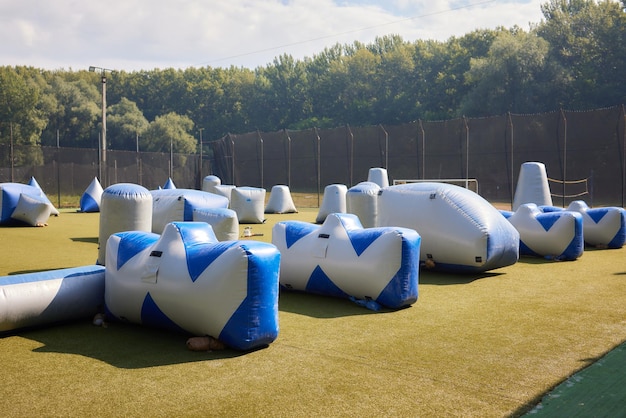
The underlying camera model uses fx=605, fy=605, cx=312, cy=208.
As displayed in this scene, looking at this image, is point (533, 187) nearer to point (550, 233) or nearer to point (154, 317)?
point (550, 233)

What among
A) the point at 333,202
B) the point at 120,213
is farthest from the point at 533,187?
the point at 120,213

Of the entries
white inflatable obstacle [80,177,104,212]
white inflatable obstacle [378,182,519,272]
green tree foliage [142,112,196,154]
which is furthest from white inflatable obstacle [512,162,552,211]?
green tree foliage [142,112,196,154]

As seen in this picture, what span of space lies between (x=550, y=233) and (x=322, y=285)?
469cm

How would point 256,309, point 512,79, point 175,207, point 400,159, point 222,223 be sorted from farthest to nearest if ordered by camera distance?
point 512,79 → point 400,159 → point 175,207 → point 222,223 → point 256,309

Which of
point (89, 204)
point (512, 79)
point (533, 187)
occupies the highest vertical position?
point (512, 79)

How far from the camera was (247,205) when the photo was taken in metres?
16.5

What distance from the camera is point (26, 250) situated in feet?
33.7

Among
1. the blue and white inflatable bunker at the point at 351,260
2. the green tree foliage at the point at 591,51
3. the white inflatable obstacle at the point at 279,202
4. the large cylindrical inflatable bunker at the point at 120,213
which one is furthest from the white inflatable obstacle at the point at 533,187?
the green tree foliage at the point at 591,51

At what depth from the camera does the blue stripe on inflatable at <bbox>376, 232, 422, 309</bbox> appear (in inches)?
229

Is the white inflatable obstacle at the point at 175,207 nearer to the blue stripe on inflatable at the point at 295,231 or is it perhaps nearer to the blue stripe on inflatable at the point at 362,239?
the blue stripe on inflatable at the point at 295,231

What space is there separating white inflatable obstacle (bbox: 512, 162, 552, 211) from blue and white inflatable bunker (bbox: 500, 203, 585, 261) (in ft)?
17.3

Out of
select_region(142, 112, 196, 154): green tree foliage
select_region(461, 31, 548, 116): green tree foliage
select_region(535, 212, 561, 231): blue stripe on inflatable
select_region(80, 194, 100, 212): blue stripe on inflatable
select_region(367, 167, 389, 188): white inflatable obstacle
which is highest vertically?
select_region(461, 31, 548, 116): green tree foliage

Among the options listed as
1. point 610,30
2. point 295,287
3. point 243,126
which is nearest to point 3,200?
point 295,287

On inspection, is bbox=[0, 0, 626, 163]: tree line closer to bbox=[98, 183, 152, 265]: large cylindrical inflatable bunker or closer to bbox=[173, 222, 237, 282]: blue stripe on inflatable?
bbox=[98, 183, 152, 265]: large cylindrical inflatable bunker
